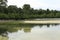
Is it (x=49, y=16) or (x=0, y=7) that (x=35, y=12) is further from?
(x=0, y=7)

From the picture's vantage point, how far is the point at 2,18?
50.7 meters

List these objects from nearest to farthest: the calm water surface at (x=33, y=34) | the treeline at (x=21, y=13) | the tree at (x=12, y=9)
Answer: the calm water surface at (x=33, y=34)
the treeline at (x=21, y=13)
the tree at (x=12, y=9)

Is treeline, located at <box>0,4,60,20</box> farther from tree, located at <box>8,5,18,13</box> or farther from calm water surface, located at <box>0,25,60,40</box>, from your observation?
calm water surface, located at <box>0,25,60,40</box>

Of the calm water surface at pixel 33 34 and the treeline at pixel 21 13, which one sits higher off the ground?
the calm water surface at pixel 33 34

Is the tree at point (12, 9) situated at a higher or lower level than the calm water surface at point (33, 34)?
lower

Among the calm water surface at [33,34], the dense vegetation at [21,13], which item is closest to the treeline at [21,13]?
the dense vegetation at [21,13]

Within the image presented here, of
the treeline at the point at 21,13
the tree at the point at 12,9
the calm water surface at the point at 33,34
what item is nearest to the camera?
the calm water surface at the point at 33,34


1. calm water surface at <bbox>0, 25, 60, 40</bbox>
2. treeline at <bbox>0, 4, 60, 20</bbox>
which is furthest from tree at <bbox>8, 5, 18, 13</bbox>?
calm water surface at <bbox>0, 25, 60, 40</bbox>

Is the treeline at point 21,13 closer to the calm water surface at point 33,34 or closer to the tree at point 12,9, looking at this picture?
the tree at point 12,9

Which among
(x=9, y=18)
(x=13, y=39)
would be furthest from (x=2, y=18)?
(x=13, y=39)

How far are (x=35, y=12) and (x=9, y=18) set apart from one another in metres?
19.7

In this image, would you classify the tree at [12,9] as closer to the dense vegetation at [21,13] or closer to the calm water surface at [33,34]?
the dense vegetation at [21,13]

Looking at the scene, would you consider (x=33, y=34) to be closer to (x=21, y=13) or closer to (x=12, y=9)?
(x=21, y=13)

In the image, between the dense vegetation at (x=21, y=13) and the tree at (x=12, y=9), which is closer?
the dense vegetation at (x=21, y=13)
